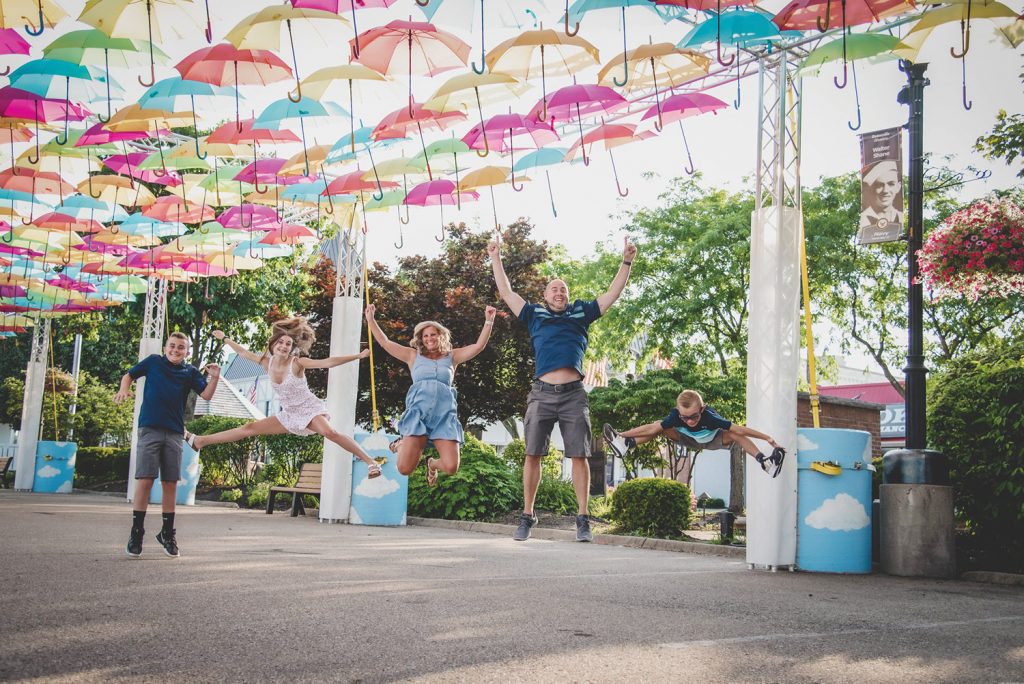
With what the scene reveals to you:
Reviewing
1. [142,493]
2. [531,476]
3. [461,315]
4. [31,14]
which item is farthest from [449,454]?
[461,315]

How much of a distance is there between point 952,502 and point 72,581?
8.76 meters

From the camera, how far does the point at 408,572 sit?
8.10 m

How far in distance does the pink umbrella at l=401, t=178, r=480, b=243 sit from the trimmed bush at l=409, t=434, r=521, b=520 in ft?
19.8

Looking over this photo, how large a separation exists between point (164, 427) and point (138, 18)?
4.29 metres

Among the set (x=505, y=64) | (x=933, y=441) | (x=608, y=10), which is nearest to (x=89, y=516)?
(x=505, y=64)

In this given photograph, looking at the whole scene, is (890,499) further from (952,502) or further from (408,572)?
(408,572)

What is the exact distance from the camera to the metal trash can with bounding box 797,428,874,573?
1003 cm

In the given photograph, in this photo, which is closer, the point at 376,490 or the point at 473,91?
the point at 473,91

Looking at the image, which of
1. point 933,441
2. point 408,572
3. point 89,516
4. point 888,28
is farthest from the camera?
point 89,516

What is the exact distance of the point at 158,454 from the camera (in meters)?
8.32

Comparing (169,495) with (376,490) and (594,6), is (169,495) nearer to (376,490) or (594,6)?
(594,6)

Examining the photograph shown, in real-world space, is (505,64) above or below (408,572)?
above

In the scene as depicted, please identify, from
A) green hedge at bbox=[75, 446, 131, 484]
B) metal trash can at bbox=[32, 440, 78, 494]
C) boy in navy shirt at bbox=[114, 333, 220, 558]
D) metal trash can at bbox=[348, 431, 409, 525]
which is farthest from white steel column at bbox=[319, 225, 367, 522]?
green hedge at bbox=[75, 446, 131, 484]

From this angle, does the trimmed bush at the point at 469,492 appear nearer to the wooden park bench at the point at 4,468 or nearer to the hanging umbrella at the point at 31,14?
the hanging umbrella at the point at 31,14
